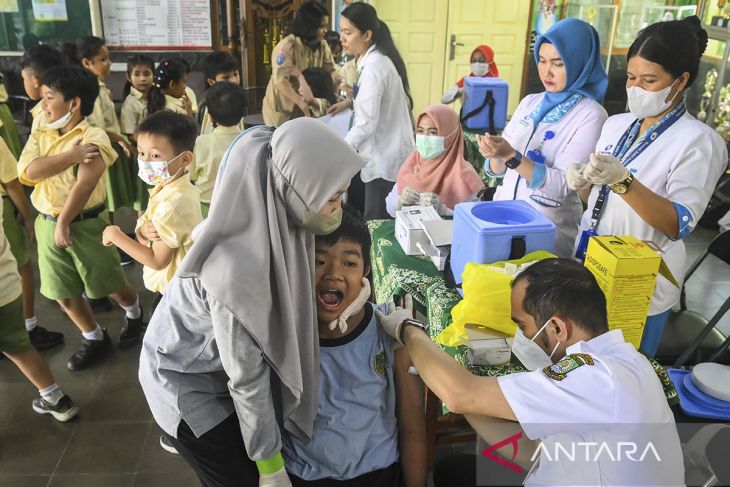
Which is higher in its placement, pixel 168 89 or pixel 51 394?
pixel 168 89

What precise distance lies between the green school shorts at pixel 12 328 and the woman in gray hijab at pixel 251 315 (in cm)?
116

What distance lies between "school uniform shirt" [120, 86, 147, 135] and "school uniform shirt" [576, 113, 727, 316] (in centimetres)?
287

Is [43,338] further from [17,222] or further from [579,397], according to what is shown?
[579,397]

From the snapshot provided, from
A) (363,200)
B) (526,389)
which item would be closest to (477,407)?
(526,389)

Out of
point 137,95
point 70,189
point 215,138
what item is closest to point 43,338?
point 70,189

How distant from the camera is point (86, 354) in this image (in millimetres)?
2855

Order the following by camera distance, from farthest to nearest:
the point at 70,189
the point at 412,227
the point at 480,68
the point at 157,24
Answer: the point at 157,24
the point at 480,68
the point at 70,189
the point at 412,227

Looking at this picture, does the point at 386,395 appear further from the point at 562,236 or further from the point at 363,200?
the point at 363,200

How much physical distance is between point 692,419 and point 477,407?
0.77 metres

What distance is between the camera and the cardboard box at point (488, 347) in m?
1.58

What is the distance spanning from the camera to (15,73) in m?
5.73

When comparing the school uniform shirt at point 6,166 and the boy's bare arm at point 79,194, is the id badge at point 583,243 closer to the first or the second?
the boy's bare arm at point 79,194

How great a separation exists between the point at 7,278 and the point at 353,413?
4.92 ft

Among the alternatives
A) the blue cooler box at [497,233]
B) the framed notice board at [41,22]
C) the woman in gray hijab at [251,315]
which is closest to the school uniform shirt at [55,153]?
the woman in gray hijab at [251,315]
